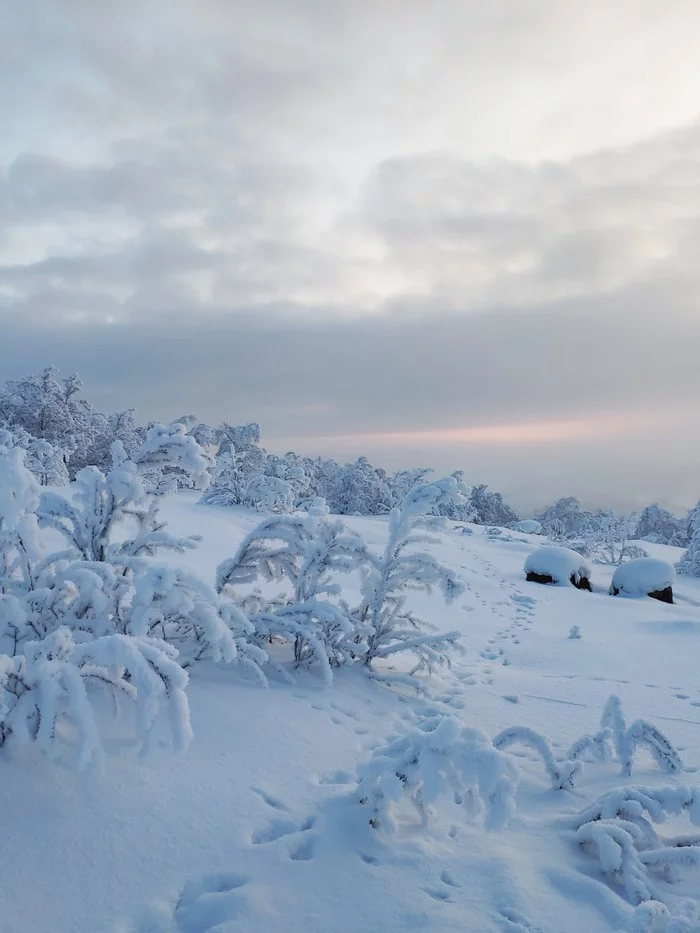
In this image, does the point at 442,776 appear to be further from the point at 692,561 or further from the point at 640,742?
the point at 692,561

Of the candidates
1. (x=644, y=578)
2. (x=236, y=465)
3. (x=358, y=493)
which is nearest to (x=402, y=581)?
(x=644, y=578)

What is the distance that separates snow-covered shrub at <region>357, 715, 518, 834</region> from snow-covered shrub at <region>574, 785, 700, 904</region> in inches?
20.2

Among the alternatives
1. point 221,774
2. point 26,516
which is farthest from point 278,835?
point 26,516

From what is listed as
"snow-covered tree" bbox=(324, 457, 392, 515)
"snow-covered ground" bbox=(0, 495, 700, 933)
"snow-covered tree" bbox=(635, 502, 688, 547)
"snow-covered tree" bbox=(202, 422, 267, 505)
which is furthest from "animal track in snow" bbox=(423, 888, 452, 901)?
"snow-covered tree" bbox=(635, 502, 688, 547)

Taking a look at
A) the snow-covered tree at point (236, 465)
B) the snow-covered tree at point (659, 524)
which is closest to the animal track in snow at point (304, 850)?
the snow-covered tree at point (236, 465)

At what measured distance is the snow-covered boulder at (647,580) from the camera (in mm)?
13773

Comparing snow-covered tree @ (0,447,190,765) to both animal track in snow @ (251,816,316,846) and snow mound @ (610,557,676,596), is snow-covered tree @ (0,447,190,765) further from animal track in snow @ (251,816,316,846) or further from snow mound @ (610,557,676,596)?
snow mound @ (610,557,676,596)

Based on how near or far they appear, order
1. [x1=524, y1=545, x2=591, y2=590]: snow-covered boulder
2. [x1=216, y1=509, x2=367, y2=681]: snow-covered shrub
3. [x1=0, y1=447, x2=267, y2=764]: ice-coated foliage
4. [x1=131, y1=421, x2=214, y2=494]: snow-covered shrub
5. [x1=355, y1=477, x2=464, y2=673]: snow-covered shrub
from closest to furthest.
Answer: [x1=0, y1=447, x2=267, y2=764]: ice-coated foliage → [x1=131, y1=421, x2=214, y2=494]: snow-covered shrub → [x1=216, y1=509, x2=367, y2=681]: snow-covered shrub → [x1=355, y1=477, x2=464, y2=673]: snow-covered shrub → [x1=524, y1=545, x2=591, y2=590]: snow-covered boulder

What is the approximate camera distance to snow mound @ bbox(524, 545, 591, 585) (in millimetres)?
14398

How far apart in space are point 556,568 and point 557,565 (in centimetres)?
9

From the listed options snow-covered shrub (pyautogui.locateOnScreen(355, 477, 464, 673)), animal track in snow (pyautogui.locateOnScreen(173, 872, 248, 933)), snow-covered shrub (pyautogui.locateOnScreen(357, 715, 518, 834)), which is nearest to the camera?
→ animal track in snow (pyautogui.locateOnScreen(173, 872, 248, 933))

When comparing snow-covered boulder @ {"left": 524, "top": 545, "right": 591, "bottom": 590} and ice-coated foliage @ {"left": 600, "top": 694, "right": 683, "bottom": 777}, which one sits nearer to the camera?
ice-coated foliage @ {"left": 600, "top": 694, "right": 683, "bottom": 777}

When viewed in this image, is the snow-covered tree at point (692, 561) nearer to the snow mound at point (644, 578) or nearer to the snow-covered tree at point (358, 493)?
the snow mound at point (644, 578)

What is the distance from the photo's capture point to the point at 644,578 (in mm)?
13875
